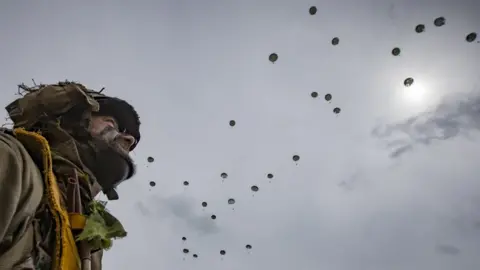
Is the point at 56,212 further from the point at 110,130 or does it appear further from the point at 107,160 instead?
the point at 110,130

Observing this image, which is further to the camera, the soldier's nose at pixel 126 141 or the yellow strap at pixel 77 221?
the soldier's nose at pixel 126 141

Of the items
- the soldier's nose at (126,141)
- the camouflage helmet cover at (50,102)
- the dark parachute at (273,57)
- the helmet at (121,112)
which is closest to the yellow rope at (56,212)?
the camouflage helmet cover at (50,102)

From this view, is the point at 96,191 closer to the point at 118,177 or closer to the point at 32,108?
the point at 118,177

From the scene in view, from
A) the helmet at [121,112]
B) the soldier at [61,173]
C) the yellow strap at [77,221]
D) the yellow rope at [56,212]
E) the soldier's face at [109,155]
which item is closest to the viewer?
the soldier at [61,173]

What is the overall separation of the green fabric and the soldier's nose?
681 mm

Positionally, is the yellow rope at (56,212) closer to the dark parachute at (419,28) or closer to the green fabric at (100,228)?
the green fabric at (100,228)

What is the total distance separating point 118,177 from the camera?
4660mm

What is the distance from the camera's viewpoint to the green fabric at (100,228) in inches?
142

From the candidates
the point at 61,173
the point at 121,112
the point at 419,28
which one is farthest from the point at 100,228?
the point at 419,28

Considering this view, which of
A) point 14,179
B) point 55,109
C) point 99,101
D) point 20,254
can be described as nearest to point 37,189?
point 14,179

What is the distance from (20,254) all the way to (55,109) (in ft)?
6.00

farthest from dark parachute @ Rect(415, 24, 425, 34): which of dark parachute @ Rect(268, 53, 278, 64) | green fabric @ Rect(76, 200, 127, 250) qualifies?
green fabric @ Rect(76, 200, 127, 250)

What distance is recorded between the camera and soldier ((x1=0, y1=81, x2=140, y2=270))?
2951 millimetres

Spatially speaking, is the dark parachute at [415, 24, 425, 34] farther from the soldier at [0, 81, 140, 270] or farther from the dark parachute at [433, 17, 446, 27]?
the soldier at [0, 81, 140, 270]
